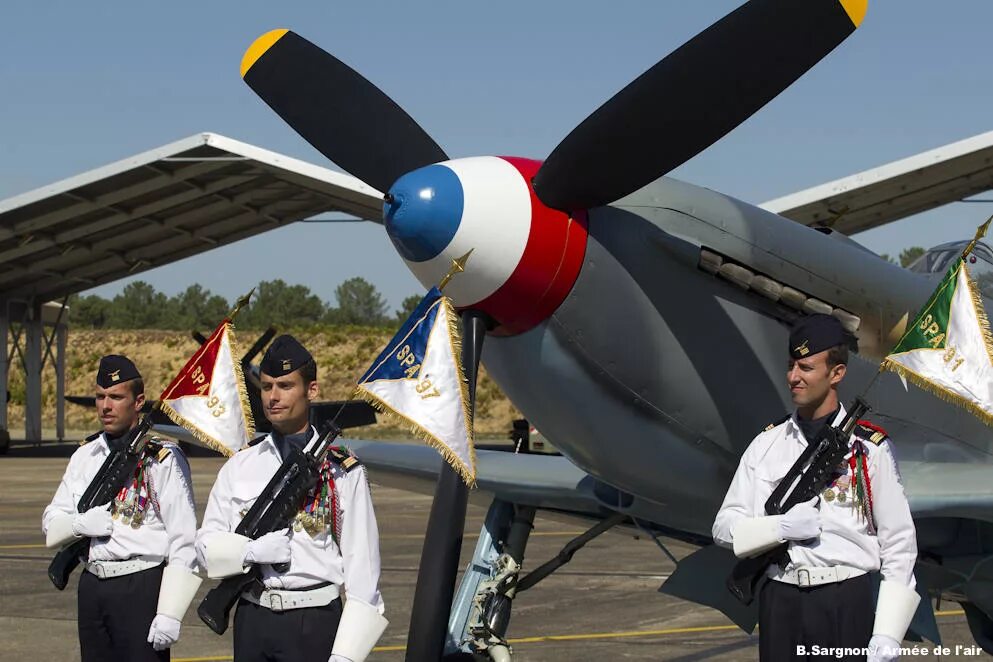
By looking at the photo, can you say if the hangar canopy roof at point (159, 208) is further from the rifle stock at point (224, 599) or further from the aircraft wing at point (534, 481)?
the rifle stock at point (224, 599)

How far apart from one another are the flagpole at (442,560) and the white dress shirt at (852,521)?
1456mm

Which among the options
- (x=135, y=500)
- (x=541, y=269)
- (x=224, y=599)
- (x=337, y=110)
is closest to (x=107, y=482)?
(x=135, y=500)

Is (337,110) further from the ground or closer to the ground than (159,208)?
closer to the ground

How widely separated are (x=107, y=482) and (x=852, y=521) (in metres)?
2.99

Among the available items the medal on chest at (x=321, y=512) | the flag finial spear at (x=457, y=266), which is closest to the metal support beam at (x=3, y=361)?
the flag finial spear at (x=457, y=266)

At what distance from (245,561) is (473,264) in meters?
1.67

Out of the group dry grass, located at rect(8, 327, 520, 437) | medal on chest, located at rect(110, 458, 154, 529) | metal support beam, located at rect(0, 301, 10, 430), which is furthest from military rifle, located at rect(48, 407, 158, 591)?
dry grass, located at rect(8, 327, 520, 437)

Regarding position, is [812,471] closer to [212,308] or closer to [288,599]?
[288,599]

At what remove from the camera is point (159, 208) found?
93.7 feet

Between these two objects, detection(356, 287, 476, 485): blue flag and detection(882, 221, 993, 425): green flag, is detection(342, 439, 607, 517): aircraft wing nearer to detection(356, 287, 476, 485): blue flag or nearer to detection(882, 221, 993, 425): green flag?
detection(356, 287, 476, 485): blue flag

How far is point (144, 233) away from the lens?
3114cm

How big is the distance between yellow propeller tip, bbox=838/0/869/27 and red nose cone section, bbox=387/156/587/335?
139 cm

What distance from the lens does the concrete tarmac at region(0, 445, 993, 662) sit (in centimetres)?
848

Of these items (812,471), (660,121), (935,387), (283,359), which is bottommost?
(812,471)
